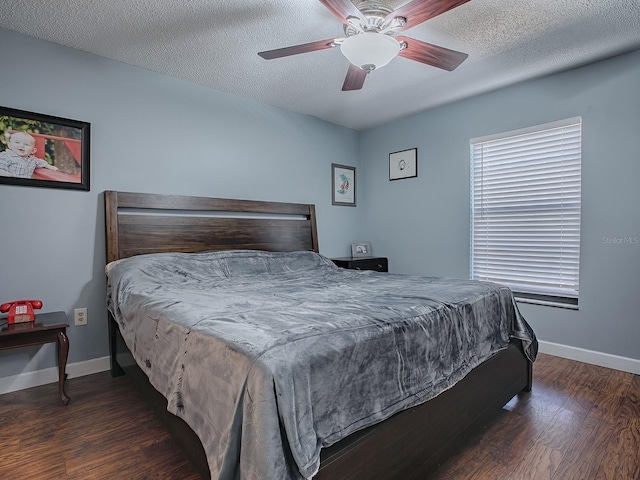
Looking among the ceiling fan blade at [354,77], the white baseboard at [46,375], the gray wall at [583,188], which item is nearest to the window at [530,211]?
the gray wall at [583,188]

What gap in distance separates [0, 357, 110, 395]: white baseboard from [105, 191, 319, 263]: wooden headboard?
828 millimetres

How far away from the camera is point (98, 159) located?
2727 millimetres

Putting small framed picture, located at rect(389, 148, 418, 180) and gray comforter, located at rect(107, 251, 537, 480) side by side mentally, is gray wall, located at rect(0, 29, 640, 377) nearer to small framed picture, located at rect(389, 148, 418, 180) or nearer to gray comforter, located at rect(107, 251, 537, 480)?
small framed picture, located at rect(389, 148, 418, 180)

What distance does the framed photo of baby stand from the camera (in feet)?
7.79

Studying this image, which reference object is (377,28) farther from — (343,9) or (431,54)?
(431,54)

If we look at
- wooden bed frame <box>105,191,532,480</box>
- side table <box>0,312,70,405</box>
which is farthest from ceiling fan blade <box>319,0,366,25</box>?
side table <box>0,312,70,405</box>

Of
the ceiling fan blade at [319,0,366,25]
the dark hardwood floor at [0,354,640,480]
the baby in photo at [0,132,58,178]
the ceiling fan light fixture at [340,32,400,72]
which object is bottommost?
the dark hardwood floor at [0,354,640,480]

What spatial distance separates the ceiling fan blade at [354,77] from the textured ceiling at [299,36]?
310mm

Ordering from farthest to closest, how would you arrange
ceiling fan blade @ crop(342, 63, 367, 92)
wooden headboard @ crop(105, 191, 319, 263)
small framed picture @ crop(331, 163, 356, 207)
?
small framed picture @ crop(331, 163, 356, 207) → wooden headboard @ crop(105, 191, 319, 263) → ceiling fan blade @ crop(342, 63, 367, 92)

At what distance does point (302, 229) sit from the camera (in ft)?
13.0

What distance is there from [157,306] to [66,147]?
5.58ft

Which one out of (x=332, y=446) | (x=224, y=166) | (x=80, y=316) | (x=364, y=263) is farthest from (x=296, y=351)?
(x=364, y=263)

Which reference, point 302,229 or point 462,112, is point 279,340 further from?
point 462,112

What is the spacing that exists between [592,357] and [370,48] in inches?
117
